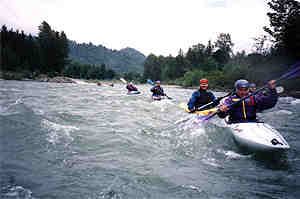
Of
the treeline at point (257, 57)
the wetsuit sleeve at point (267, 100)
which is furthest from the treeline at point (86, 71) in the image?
the wetsuit sleeve at point (267, 100)

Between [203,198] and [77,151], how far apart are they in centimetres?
269

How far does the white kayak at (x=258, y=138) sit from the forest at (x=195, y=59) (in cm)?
2760

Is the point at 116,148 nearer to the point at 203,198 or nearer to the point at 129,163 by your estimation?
the point at 129,163

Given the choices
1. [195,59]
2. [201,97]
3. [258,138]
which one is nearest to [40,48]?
[195,59]

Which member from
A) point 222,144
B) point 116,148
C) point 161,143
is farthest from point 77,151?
point 222,144

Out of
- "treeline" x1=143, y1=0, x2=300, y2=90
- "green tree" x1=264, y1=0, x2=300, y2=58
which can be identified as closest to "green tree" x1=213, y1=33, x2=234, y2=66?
"treeline" x1=143, y1=0, x2=300, y2=90

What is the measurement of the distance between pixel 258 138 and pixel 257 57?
4647 centimetres

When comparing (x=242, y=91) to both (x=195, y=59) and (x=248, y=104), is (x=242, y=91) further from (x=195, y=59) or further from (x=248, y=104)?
(x=195, y=59)

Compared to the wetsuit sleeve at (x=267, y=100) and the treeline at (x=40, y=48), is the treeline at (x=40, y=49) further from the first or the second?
the wetsuit sleeve at (x=267, y=100)

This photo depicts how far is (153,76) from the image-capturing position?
352 ft

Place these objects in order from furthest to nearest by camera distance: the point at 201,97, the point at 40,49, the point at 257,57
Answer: the point at 40,49, the point at 257,57, the point at 201,97

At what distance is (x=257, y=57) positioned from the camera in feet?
148

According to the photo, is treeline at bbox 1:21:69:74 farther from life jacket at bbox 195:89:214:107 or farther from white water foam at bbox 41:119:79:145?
life jacket at bbox 195:89:214:107

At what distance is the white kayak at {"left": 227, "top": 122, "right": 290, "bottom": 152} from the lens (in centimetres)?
432
